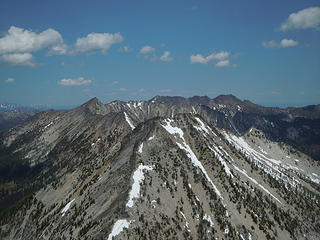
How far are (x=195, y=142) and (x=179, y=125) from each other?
19.2 metres

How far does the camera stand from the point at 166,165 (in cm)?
12569

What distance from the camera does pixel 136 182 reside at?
103688mm

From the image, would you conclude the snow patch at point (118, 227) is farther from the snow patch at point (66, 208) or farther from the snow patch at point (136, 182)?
the snow patch at point (66, 208)

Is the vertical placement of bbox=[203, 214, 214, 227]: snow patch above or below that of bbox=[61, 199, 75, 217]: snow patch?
above

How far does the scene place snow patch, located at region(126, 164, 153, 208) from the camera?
92.0 meters

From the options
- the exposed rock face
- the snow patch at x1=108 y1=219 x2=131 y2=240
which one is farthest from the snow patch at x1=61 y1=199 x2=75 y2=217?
the snow patch at x1=108 y1=219 x2=131 y2=240

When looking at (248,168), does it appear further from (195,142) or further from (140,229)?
(140,229)

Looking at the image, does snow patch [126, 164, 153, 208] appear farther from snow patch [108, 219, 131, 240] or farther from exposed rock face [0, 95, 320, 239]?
snow patch [108, 219, 131, 240]

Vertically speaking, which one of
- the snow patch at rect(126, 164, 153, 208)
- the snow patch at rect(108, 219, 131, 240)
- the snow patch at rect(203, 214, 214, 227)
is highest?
the snow patch at rect(126, 164, 153, 208)

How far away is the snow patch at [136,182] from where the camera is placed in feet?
302

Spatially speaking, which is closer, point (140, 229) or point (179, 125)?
point (140, 229)

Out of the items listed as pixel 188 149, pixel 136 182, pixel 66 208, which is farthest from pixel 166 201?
pixel 66 208

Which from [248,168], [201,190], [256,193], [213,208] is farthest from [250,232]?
[248,168]

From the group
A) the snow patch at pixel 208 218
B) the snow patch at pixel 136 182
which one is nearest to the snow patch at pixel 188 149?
the snow patch at pixel 208 218
